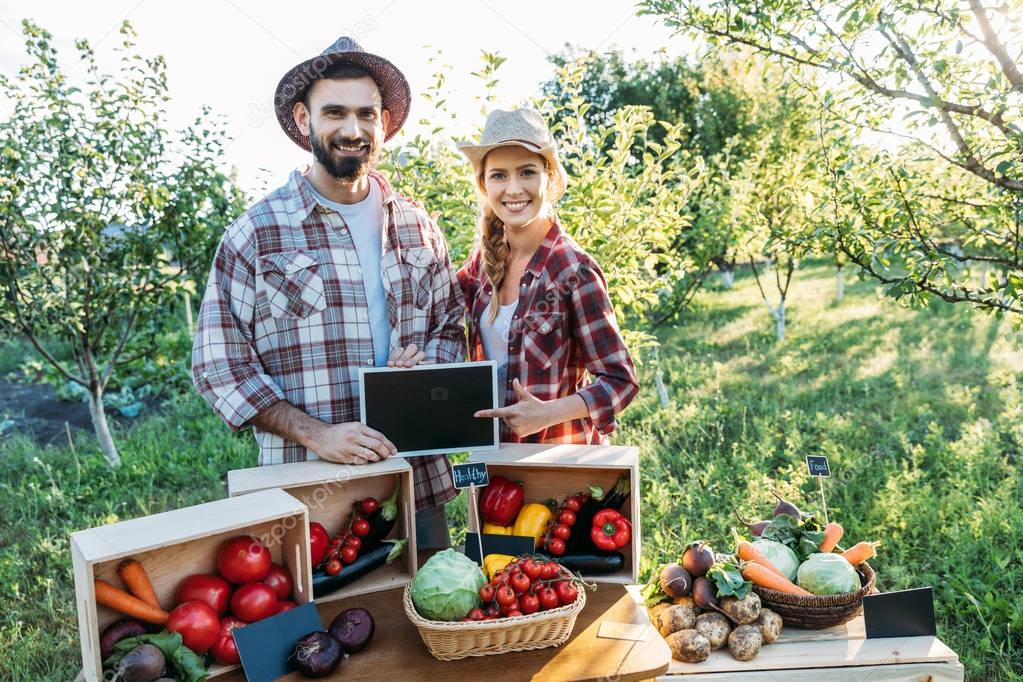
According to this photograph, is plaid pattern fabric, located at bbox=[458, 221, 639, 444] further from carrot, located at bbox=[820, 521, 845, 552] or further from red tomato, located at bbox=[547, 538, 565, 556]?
carrot, located at bbox=[820, 521, 845, 552]

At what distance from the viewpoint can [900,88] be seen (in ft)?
10.7

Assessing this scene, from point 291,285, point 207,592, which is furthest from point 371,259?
point 207,592

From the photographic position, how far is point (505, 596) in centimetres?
196

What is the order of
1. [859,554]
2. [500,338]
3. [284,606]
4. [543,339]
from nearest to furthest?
[284,606], [859,554], [543,339], [500,338]

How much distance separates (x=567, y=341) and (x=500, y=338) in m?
0.26

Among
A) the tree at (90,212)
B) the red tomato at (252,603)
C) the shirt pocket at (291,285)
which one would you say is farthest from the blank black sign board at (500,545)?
the tree at (90,212)

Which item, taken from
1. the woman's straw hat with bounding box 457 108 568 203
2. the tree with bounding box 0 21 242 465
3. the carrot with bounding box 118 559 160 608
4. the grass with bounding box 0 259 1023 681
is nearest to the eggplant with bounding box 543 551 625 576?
the carrot with bounding box 118 559 160 608

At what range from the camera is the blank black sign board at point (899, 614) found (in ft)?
7.50

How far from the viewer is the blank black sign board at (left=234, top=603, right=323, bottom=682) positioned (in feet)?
6.17

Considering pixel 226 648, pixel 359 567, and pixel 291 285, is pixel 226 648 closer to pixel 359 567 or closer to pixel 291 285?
pixel 359 567

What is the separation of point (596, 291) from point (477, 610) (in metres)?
1.18

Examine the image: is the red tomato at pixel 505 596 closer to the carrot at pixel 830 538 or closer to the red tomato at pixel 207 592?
the red tomato at pixel 207 592

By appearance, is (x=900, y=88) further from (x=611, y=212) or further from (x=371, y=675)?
(x=371, y=675)

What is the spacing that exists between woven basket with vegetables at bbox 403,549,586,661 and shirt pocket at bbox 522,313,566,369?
827 millimetres
